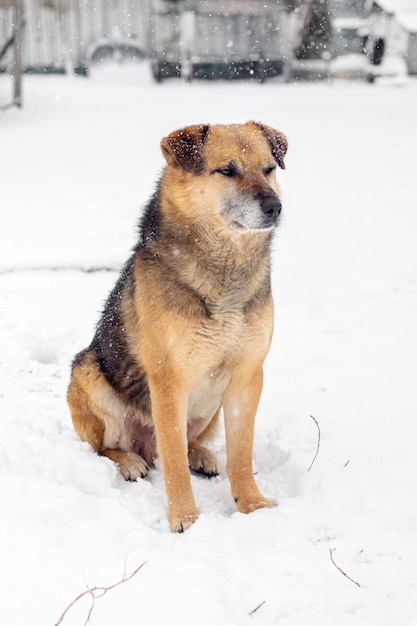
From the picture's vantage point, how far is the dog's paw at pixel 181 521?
10.6 ft

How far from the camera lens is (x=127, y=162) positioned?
36.2ft

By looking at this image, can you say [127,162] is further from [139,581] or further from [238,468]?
[139,581]

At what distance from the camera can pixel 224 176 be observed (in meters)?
3.40

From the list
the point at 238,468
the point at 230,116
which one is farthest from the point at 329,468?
the point at 230,116

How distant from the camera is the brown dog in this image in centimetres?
325

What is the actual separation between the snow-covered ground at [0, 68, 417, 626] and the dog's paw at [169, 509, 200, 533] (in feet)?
0.30

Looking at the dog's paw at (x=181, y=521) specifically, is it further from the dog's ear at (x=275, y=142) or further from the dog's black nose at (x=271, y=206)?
the dog's ear at (x=275, y=142)

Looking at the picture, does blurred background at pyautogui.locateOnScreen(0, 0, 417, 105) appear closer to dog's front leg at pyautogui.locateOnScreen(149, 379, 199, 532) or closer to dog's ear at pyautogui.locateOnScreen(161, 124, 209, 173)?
dog's ear at pyautogui.locateOnScreen(161, 124, 209, 173)

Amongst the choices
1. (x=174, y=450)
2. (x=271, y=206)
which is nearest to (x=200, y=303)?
(x=271, y=206)

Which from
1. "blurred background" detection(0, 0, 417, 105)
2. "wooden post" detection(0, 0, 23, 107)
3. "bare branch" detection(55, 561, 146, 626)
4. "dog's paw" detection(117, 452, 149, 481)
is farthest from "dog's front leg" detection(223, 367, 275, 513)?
"blurred background" detection(0, 0, 417, 105)

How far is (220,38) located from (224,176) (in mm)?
14451

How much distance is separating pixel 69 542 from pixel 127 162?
8.90m

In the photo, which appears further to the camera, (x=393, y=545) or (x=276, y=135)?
(x=276, y=135)

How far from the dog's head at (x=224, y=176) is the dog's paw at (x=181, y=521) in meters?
1.39
